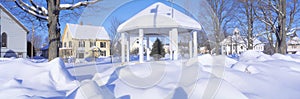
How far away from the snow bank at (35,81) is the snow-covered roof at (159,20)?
498 cm

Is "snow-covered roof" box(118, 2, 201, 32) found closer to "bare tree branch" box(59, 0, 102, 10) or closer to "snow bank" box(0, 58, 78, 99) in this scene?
"bare tree branch" box(59, 0, 102, 10)

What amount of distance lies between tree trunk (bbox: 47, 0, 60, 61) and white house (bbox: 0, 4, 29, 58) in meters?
15.3

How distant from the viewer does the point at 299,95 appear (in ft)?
8.84

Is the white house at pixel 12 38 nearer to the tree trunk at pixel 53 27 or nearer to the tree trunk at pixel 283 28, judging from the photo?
the tree trunk at pixel 53 27

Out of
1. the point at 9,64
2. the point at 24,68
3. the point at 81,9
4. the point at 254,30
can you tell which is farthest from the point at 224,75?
the point at 254,30

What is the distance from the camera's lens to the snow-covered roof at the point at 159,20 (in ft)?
29.4

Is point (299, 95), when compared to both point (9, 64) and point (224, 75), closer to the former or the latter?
point (224, 75)

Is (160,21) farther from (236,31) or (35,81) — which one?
(236,31)

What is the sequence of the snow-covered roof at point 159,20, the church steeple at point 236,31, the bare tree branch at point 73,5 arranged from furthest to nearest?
1. the church steeple at point 236,31
2. the snow-covered roof at point 159,20
3. the bare tree branch at point 73,5

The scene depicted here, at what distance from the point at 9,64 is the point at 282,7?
11.6 m

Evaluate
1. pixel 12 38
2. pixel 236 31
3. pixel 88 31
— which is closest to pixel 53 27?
pixel 88 31

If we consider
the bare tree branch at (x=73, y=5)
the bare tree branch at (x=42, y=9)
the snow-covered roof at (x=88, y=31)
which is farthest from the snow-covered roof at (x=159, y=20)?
the bare tree branch at (x=42, y=9)

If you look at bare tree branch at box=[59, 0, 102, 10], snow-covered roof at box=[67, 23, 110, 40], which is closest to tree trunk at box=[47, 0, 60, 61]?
bare tree branch at box=[59, 0, 102, 10]

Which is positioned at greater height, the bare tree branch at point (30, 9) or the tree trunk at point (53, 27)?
the bare tree branch at point (30, 9)
